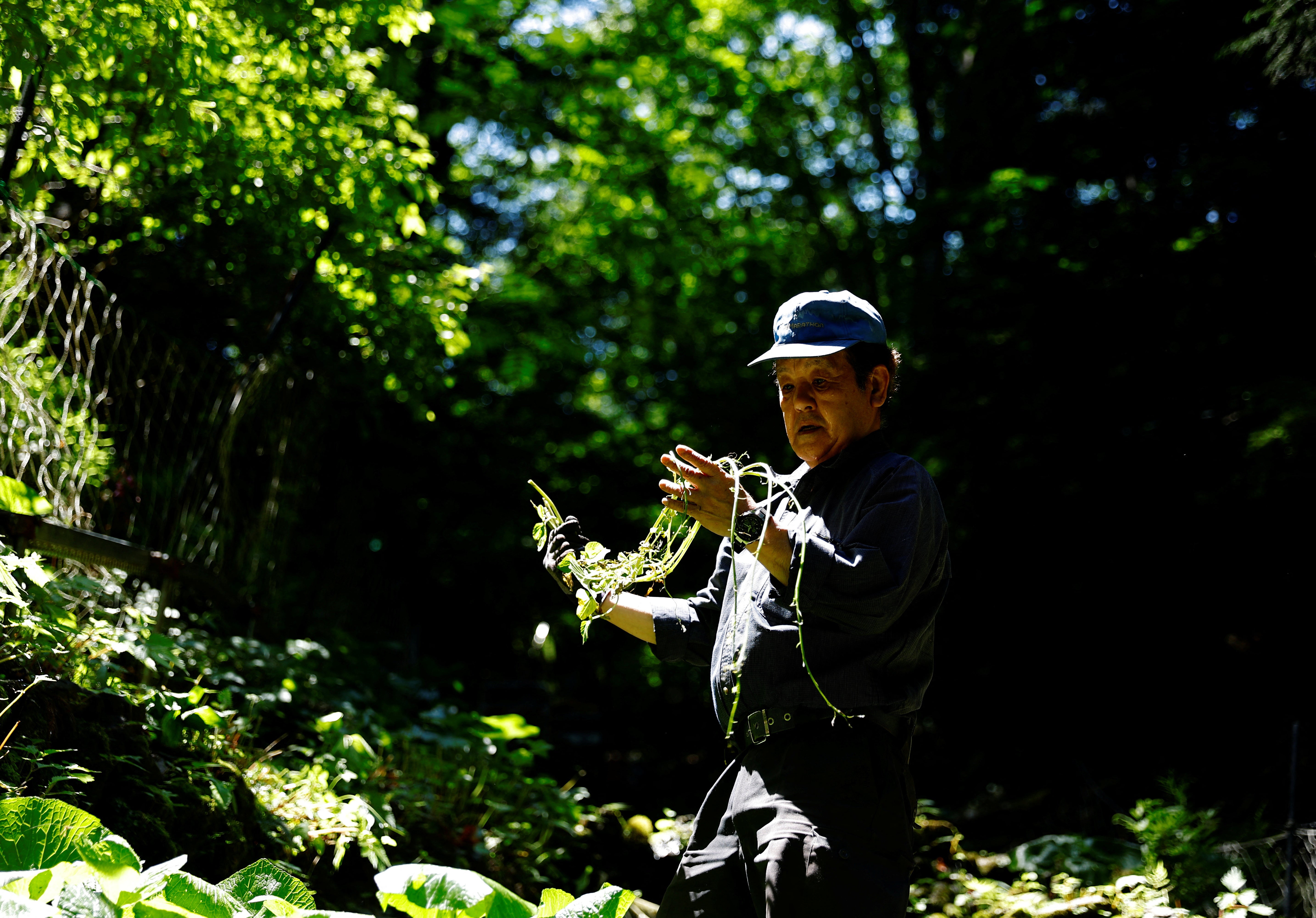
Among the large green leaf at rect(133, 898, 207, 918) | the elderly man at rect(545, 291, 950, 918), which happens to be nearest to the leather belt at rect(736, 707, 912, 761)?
the elderly man at rect(545, 291, 950, 918)

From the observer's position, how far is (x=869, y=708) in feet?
5.68

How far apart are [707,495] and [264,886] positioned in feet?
3.17

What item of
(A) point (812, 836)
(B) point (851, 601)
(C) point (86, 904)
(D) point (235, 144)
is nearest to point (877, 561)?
(B) point (851, 601)

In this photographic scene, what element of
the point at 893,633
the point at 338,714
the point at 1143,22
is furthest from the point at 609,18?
the point at 893,633

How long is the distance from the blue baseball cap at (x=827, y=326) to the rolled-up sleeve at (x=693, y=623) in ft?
1.55

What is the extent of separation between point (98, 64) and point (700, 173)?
6137mm

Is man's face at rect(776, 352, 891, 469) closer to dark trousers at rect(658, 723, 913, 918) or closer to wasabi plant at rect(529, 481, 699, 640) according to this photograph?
wasabi plant at rect(529, 481, 699, 640)

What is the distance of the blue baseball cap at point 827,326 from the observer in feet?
6.06

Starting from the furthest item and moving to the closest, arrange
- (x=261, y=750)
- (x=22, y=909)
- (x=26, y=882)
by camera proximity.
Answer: (x=261, y=750) → (x=26, y=882) → (x=22, y=909)

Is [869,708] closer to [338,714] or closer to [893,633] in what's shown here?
[893,633]

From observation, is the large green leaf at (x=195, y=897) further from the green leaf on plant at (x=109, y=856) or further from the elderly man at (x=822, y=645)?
the elderly man at (x=822, y=645)

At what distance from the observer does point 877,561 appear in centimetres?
163

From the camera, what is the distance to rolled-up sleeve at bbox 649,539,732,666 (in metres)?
2.14

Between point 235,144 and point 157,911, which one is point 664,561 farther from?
point 235,144
